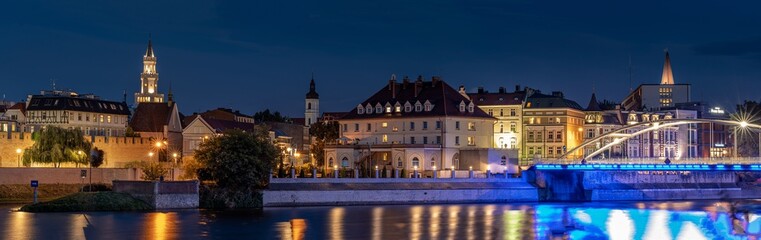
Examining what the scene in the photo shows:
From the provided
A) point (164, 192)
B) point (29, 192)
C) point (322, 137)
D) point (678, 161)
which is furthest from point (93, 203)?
point (322, 137)

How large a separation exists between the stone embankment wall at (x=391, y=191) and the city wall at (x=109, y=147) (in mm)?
26320

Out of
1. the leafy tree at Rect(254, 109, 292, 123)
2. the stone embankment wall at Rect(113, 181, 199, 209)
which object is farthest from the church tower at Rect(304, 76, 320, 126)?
the stone embankment wall at Rect(113, 181, 199, 209)

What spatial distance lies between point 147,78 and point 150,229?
122910 millimetres

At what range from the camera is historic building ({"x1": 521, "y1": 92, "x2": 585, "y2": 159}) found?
119m

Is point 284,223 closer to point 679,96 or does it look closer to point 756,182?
point 756,182

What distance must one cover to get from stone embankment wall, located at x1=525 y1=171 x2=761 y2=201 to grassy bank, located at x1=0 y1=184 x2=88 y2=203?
3936cm

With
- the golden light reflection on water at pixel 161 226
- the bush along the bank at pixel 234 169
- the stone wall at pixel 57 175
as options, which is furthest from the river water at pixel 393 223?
the stone wall at pixel 57 175

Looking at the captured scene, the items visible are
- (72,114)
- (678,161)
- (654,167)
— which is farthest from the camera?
(72,114)

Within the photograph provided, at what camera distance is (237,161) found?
3081 inches

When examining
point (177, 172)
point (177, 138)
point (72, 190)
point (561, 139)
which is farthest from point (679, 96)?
point (72, 190)

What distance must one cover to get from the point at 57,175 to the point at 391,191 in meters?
26.6

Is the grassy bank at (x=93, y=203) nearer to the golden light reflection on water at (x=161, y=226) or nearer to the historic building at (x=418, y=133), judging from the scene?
the golden light reflection on water at (x=161, y=226)

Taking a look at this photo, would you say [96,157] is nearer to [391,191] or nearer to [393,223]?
[391,191]

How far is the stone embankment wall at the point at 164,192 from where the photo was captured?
247ft
